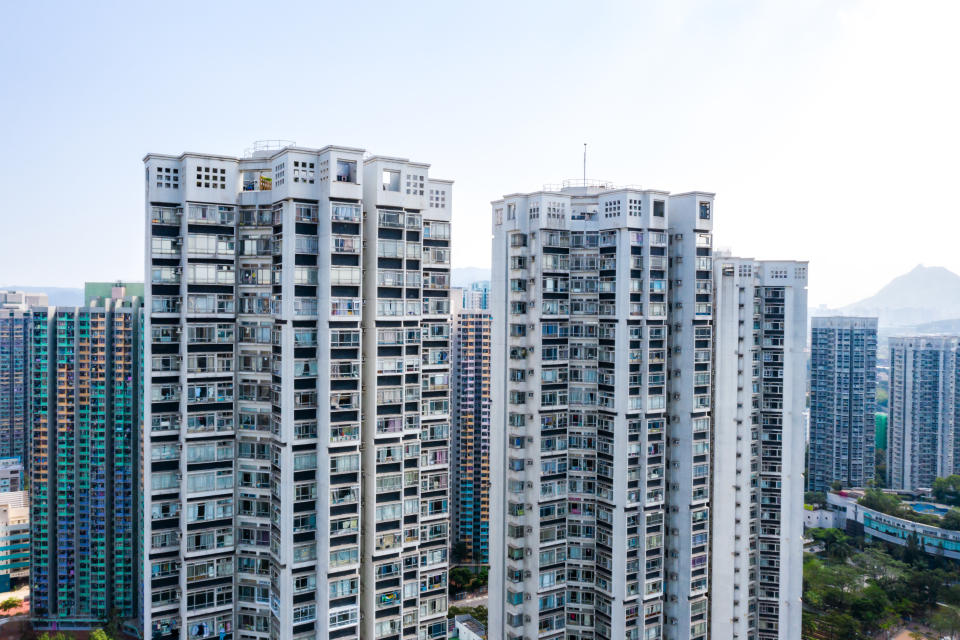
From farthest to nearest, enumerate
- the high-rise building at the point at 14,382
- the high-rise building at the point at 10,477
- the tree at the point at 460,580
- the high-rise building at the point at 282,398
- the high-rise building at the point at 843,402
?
the high-rise building at the point at 843,402
the high-rise building at the point at 14,382
the high-rise building at the point at 10,477
the tree at the point at 460,580
the high-rise building at the point at 282,398

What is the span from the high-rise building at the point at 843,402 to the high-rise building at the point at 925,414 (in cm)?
520

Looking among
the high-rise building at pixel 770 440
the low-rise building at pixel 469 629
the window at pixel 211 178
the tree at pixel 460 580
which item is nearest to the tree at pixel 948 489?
the high-rise building at pixel 770 440

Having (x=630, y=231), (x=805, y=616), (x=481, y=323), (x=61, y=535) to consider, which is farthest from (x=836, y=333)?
(x=61, y=535)

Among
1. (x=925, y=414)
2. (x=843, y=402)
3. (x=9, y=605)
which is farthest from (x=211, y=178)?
(x=925, y=414)

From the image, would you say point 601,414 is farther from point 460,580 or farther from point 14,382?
point 14,382

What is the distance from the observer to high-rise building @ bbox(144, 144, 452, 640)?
2175cm

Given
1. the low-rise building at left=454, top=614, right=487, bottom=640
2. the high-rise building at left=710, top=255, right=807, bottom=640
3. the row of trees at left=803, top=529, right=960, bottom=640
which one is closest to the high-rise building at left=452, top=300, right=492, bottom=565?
the low-rise building at left=454, top=614, right=487, bottom=640

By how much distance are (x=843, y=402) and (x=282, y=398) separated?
235 ft

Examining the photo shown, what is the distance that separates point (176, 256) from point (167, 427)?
5.80m

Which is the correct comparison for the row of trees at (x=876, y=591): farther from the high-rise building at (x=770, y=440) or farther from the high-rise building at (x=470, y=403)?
the high-rise building at (x=470, y=403)

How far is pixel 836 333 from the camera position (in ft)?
250

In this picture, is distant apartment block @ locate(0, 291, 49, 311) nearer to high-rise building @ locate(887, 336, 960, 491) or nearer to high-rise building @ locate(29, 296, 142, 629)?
high-rise building @ locate(29, 296, 142, 629)

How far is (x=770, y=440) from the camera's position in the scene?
36500 millimetres

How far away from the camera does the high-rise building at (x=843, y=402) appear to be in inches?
2923
